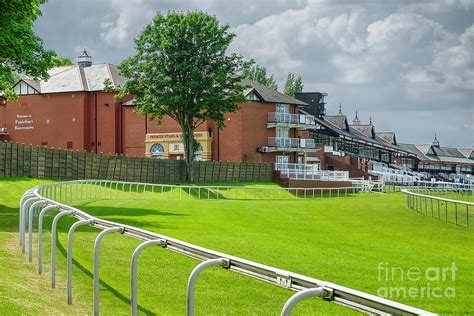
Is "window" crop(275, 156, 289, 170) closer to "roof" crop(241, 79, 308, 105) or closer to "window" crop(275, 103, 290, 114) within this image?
"window" crop(275, 103, 290, 114)

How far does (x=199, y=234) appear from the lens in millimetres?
17734

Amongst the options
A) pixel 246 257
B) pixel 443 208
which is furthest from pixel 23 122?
pixel 246 257

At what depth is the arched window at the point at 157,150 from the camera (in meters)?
69.1

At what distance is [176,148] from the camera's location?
68.7m

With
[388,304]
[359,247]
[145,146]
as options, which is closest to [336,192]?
[145,146]

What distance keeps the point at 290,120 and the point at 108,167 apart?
28.3 meters

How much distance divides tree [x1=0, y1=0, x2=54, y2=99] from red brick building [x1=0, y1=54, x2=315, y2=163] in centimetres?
4167

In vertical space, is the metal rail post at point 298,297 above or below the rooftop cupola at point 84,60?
below

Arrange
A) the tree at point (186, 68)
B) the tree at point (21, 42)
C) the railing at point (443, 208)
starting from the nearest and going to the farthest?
the tree at point (21, 42)
the railing at point (443, 208)
the tree at point (186, 68)

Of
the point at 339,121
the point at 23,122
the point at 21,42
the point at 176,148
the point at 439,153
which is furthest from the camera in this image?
the point at 439,153

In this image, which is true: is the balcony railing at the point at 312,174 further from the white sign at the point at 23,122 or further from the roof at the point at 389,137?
the roof at the point at 389,137

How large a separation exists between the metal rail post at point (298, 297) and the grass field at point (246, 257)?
12.3 feet

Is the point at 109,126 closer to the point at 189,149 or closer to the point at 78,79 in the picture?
the point at 78,79

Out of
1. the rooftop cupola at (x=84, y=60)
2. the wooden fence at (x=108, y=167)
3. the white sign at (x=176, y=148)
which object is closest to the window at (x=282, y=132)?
the wooden fence at (x=108, y=167)
